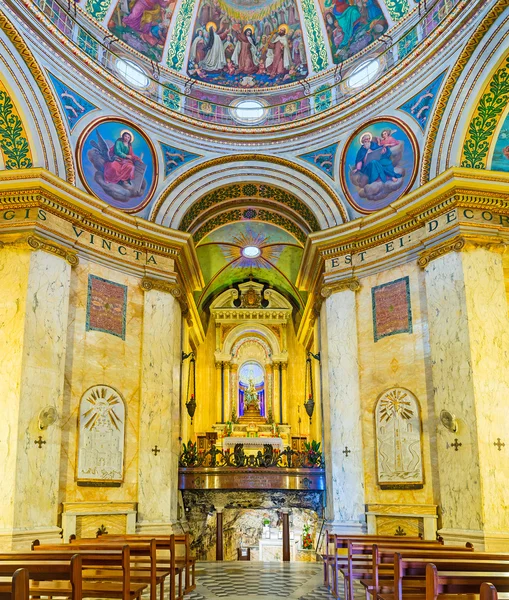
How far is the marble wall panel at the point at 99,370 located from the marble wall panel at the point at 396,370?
216 inches

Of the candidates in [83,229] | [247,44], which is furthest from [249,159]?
[83,229]

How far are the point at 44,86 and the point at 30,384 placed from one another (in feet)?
21.8

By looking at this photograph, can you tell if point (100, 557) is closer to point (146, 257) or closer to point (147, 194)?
point (146, 257)

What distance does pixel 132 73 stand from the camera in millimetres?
16641

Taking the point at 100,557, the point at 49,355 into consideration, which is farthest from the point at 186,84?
the point at 100,557

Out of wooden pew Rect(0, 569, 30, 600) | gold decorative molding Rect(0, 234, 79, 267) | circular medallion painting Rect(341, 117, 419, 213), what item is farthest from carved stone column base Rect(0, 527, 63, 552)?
circular medallion painting Rect(341, 117, 419, 213)

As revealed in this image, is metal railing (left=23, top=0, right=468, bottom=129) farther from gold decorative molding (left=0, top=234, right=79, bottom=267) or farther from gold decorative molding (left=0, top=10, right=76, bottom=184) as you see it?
gold decorative molding (left=0, top=234, right=79, bottom=267)

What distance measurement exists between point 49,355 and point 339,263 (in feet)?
25.0

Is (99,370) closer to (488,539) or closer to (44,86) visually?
(44,86)

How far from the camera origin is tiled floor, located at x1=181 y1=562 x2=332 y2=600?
32.2 feet

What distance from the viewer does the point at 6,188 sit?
42.4 ft

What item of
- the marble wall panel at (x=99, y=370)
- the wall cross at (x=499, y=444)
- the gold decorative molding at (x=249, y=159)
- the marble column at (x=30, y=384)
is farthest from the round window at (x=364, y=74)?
the wall cross at (x=499, y=444)

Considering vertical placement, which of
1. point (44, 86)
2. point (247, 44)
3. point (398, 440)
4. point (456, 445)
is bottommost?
point (456, 445)

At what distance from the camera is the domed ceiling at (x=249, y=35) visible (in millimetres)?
16750
